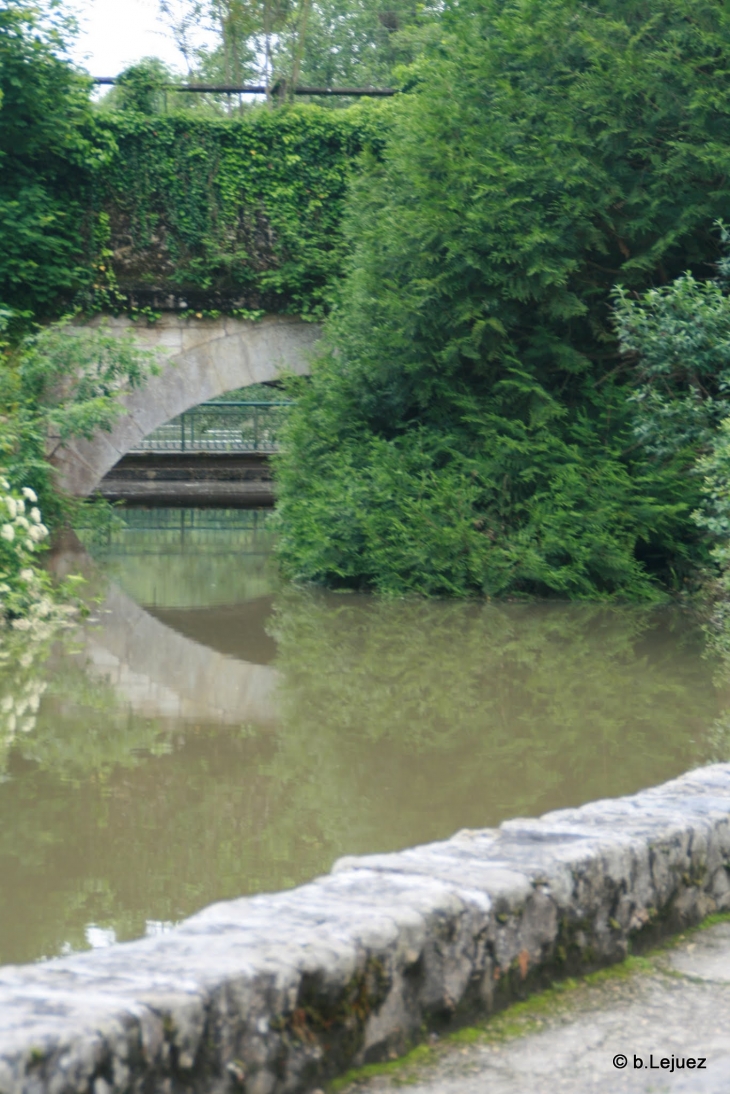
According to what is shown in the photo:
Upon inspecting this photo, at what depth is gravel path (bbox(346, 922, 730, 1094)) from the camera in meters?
2.09

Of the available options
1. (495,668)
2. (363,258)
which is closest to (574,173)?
(363,258)

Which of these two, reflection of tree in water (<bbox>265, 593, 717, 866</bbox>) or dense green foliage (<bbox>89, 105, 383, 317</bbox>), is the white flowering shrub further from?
dense green foliage (<bbox>89, 105, 383, 317</bbox>)

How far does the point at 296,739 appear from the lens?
5.56 metres

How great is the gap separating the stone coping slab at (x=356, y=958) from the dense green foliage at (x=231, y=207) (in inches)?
503

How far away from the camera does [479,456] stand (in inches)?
425

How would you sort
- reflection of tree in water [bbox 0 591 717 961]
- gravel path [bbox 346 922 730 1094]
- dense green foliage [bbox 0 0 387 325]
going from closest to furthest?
gravel path [bbox 346 922 730 1094]
reflection of tree in water [bbox 0 591 717 961]
dense green foliage [bbox 0 0 387 325]

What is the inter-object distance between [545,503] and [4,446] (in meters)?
4.52

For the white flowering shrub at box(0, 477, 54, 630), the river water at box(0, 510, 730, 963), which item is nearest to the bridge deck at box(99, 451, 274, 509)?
the river water at box(0, 510, 730, 963)

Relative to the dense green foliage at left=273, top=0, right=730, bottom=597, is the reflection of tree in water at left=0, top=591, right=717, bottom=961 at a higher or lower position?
lower

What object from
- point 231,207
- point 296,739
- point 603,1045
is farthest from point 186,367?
point 603,1045

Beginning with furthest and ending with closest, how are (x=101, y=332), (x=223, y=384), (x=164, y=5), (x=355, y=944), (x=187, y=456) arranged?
(x=187, y=456), (x=164, y=5), (x=223, y=384), (x=101, y=332), (x=355, y=944)

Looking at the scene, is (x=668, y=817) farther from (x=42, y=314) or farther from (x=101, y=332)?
(x=42, y=314)

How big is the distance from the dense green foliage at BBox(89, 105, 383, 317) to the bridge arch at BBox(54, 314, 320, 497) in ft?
1.04

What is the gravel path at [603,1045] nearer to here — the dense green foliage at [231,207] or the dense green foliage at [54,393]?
the dense green foliage at [54,393]
